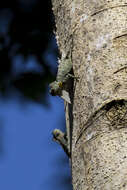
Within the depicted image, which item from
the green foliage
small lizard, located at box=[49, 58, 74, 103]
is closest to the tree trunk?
small lizard, located at box=[49, 58, 74, 103]

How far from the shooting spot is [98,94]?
38.1 inches

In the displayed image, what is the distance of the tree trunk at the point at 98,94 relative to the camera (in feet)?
2.91

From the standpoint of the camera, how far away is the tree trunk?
2.91ft

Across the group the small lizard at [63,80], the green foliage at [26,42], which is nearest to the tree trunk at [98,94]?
the small lizard at [63,80]

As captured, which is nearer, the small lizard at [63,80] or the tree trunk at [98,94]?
the tree trunk at [98,94]

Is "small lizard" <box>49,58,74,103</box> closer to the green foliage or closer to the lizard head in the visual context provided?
the lizard head

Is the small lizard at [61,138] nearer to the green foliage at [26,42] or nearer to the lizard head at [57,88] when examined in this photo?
the lizard head at [57,88]

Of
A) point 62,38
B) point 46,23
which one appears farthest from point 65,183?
point 62,38

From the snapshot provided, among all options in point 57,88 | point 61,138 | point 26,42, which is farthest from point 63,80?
point 26,42

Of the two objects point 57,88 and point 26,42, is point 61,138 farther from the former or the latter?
point 26,42

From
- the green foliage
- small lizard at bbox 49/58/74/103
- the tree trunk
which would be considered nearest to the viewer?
the tree trunk

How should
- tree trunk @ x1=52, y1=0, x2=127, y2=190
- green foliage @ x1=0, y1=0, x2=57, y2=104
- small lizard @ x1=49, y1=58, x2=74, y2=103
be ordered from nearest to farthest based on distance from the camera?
tree trunk @ x1=52, y1=0, x2=127, y2=190, small lizard @ x1=49, y1=58, x2=74, y2=103, green foliage @ x1=0, y1=0, x2=57, y2=104

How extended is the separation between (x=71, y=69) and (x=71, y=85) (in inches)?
1.4

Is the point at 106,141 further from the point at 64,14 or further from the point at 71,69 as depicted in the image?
the point at 64,14
